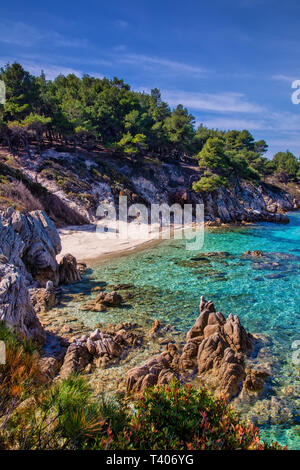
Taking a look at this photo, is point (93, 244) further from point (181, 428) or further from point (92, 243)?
point (181, 428)

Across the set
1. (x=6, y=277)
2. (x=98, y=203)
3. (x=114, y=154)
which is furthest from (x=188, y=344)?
(x=114, y=154)

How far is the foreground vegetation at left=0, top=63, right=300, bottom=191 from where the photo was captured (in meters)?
48.8

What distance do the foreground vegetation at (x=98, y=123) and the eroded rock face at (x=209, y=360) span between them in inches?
1765

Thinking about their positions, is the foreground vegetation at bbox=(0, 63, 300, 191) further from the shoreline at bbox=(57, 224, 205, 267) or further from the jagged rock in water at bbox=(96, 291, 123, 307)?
the jagged rock in water at bbox=(96, 291, 123, 307)

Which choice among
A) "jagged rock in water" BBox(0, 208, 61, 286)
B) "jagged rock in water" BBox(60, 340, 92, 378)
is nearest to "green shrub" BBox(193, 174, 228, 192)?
"jagged rock in water" BBox(0, 208, 61, 286)

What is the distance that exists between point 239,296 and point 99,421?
1631cm

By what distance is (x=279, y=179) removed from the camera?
10569 cm

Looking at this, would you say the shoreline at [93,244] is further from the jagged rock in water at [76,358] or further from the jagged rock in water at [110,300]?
the jagged rock in water at [76,358]

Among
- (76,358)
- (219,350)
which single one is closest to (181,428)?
(219,350)

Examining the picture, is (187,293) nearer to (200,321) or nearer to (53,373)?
(200,321)

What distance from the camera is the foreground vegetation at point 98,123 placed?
48.8 m

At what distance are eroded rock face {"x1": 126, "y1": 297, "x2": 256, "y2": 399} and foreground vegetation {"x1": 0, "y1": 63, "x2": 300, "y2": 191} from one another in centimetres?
4483

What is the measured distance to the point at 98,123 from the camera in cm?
5966
